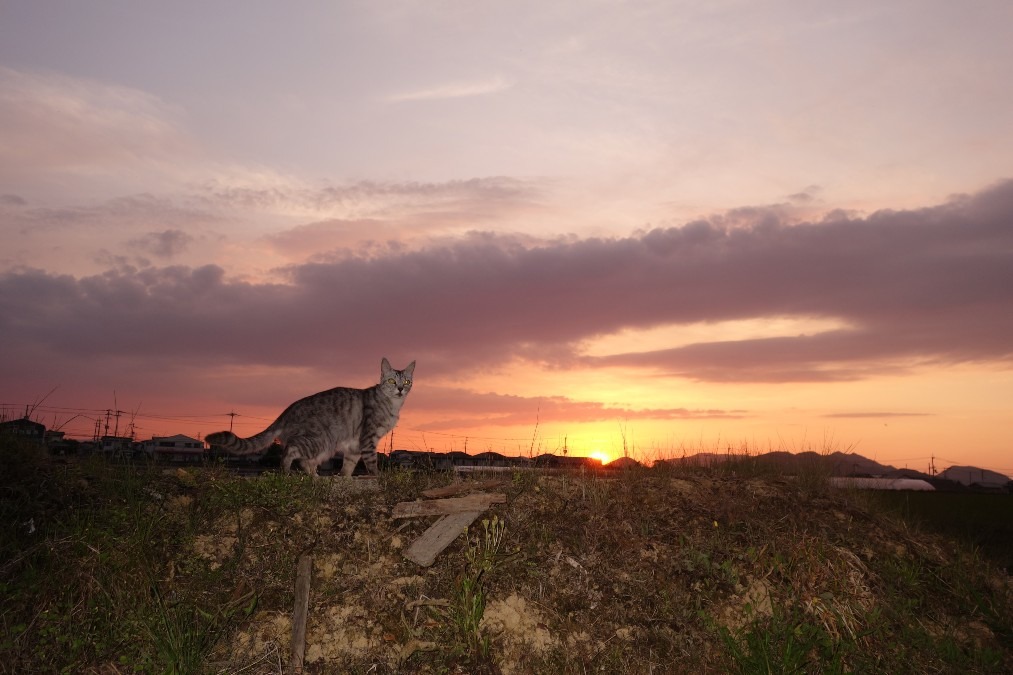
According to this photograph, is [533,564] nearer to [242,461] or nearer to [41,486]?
[41,486]

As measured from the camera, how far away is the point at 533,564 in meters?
11.5

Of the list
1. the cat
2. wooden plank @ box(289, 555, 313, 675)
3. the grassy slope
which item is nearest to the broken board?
the grassy slope

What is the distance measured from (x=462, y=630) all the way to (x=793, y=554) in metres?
5.56

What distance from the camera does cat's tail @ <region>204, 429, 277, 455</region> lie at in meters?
14.5

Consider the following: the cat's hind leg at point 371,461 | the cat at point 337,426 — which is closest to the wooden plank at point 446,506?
the cat at point 337,426

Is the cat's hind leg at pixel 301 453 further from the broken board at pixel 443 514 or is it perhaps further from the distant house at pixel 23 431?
the distant house at pixel 23 431

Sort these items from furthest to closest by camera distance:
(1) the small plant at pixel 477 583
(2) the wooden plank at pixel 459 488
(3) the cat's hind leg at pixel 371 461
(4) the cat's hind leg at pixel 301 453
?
(3) the cat's hind leg at pixel 371 461 → (4) the cat's hind leg at pixel 301 453 → (2) the wooden plank at pixel 459 488 → (1) the small plant at pixel 477 583

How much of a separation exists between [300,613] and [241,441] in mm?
5426

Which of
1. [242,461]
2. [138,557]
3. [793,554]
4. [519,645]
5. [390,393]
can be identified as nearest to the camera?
[519,645]

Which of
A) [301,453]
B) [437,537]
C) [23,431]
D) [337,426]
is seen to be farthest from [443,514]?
[23,431]

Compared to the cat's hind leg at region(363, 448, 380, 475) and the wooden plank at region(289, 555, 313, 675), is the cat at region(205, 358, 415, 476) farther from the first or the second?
the wooden plank at region(289, 555, 313, 675)

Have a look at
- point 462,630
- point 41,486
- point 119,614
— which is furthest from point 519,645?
point 41,486

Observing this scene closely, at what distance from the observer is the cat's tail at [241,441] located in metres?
14.5

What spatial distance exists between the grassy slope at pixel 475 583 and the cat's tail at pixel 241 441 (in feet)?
3.61
